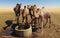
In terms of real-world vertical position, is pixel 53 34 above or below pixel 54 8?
below

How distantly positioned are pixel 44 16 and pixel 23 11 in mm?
992

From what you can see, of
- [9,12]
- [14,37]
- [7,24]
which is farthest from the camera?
[9,12]

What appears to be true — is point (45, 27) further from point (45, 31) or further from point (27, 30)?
point (27, 30)

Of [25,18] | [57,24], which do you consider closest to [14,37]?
[25,18]

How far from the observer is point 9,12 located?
13523 mm

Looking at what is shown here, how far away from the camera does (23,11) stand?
10.0 metres

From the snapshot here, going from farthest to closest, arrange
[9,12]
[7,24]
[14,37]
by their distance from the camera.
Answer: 1. [9,12]
2. [7,24]
3. [14,37]

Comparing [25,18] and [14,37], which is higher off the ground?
[25,18]

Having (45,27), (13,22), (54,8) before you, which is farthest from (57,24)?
(54,8)

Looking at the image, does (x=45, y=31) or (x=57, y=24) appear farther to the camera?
(x=57, y=24)

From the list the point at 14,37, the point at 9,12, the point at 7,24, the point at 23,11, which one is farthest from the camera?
the point at 9,12

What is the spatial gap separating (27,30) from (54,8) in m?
4.78

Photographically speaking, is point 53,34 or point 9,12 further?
point 9,12

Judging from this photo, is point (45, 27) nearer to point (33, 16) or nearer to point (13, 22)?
point (33, 16)
